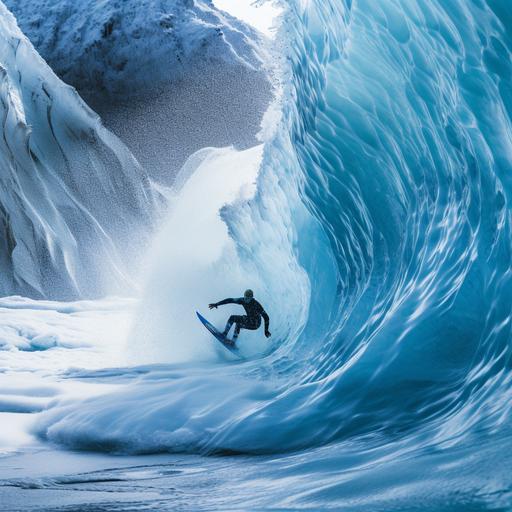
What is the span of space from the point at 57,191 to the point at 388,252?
22.9 metres

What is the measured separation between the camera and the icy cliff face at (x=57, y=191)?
2366 cm

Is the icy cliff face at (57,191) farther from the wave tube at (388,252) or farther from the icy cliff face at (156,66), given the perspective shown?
the icy cliff face at (156,66)

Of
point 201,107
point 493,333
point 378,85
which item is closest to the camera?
point 493,333

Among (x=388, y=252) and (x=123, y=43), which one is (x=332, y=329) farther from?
(x=123, y=43)

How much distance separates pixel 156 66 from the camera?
73500mm

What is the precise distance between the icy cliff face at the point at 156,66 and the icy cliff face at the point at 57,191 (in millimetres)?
36867

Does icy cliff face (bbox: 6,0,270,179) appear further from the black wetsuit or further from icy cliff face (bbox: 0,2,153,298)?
the black wetsuit

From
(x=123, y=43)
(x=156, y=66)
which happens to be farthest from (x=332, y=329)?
(x=123, y=43)

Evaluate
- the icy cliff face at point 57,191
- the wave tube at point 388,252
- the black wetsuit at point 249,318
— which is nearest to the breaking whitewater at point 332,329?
the wave tube at point 388,252

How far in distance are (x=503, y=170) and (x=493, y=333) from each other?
2.79 ft

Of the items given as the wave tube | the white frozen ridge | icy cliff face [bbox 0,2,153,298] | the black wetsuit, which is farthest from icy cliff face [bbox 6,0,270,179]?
the wave tube

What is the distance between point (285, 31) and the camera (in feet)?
26.8

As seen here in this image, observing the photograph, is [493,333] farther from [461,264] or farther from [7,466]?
[7,466]

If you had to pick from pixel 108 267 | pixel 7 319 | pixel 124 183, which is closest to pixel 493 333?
pixel 7 319
